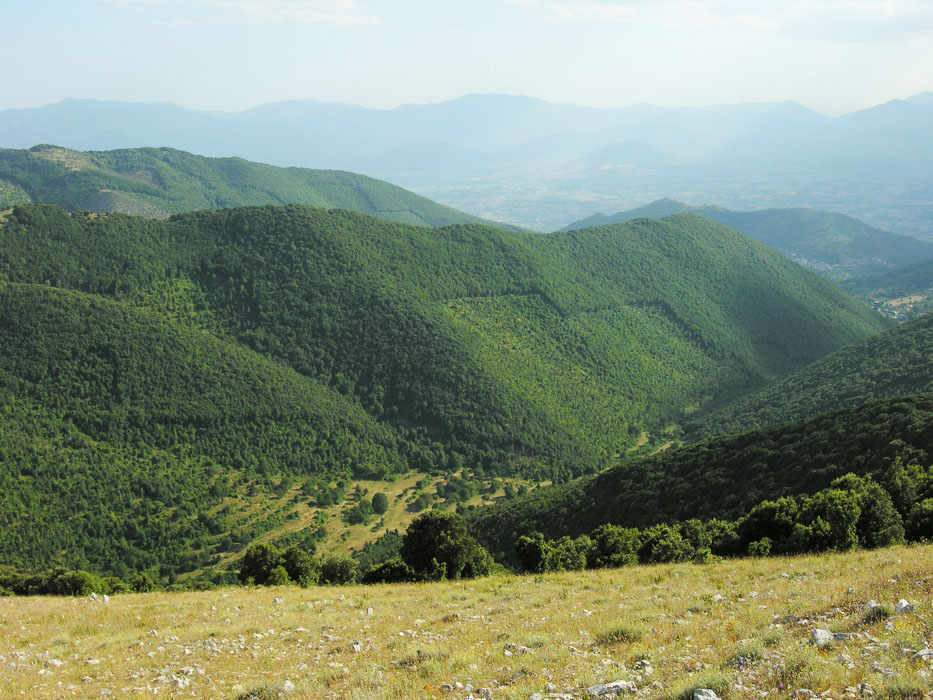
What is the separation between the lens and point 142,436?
A: 82562mm

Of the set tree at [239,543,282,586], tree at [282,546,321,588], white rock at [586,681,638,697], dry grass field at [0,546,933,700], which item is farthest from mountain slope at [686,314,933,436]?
white rock at [586,681,638,697]

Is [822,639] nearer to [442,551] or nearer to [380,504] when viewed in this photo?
[442,551]

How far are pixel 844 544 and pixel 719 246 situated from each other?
157 metres

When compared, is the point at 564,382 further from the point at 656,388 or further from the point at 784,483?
the point at 784,483

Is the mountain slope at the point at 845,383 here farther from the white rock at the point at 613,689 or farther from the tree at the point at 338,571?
the white rock at the point at 613,689

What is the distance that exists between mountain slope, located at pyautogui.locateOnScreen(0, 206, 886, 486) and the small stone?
84.5m

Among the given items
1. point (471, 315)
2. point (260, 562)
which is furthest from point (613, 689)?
point (471, 315)

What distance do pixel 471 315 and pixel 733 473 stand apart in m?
75.1

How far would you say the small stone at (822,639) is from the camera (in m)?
10.9

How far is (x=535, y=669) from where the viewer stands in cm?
1230

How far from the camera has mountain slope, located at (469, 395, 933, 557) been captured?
4347 cm

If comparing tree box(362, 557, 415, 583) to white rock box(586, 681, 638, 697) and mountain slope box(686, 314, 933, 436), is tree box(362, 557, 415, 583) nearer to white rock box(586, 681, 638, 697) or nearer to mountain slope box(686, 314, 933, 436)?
white rock box(586, 681, 638, 697)

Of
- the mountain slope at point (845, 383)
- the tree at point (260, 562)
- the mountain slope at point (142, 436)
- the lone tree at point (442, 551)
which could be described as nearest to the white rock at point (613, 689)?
the lone tree at point (442, 551)

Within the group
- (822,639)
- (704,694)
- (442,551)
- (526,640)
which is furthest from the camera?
(442,551)
